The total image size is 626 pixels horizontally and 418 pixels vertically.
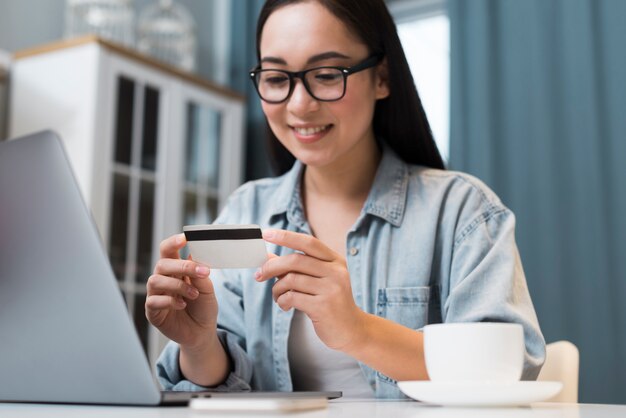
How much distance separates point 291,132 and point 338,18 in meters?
0.21

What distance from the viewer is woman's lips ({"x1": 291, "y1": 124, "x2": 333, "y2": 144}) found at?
4.21 feet

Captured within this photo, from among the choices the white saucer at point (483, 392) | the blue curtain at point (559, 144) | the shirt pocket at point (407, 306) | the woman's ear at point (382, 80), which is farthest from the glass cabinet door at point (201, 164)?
the white saucer at point (483, 392)

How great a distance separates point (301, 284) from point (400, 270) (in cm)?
39

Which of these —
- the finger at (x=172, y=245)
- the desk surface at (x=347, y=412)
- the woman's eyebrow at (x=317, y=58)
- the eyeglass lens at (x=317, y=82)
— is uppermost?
the woman's eyebrow at (x=317, y=58)

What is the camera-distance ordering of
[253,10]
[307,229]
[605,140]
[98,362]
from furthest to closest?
[253,10]
[605,140]
[307,229]
[98,362]

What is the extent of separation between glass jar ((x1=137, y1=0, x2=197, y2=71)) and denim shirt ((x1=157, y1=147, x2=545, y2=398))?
201 centimetres

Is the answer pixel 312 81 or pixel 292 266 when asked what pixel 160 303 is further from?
pixel 312 81

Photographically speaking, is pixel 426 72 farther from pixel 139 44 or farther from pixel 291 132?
pixel 291 132

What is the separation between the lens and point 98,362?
63 centimetres

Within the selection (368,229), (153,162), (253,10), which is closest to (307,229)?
(368,229)

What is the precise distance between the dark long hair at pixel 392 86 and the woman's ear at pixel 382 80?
13mm

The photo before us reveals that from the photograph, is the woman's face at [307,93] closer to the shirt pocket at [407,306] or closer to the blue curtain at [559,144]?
the shirt pocket at [407,306]

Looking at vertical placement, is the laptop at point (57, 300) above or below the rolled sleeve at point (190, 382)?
above

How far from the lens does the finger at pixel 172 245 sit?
944mm
